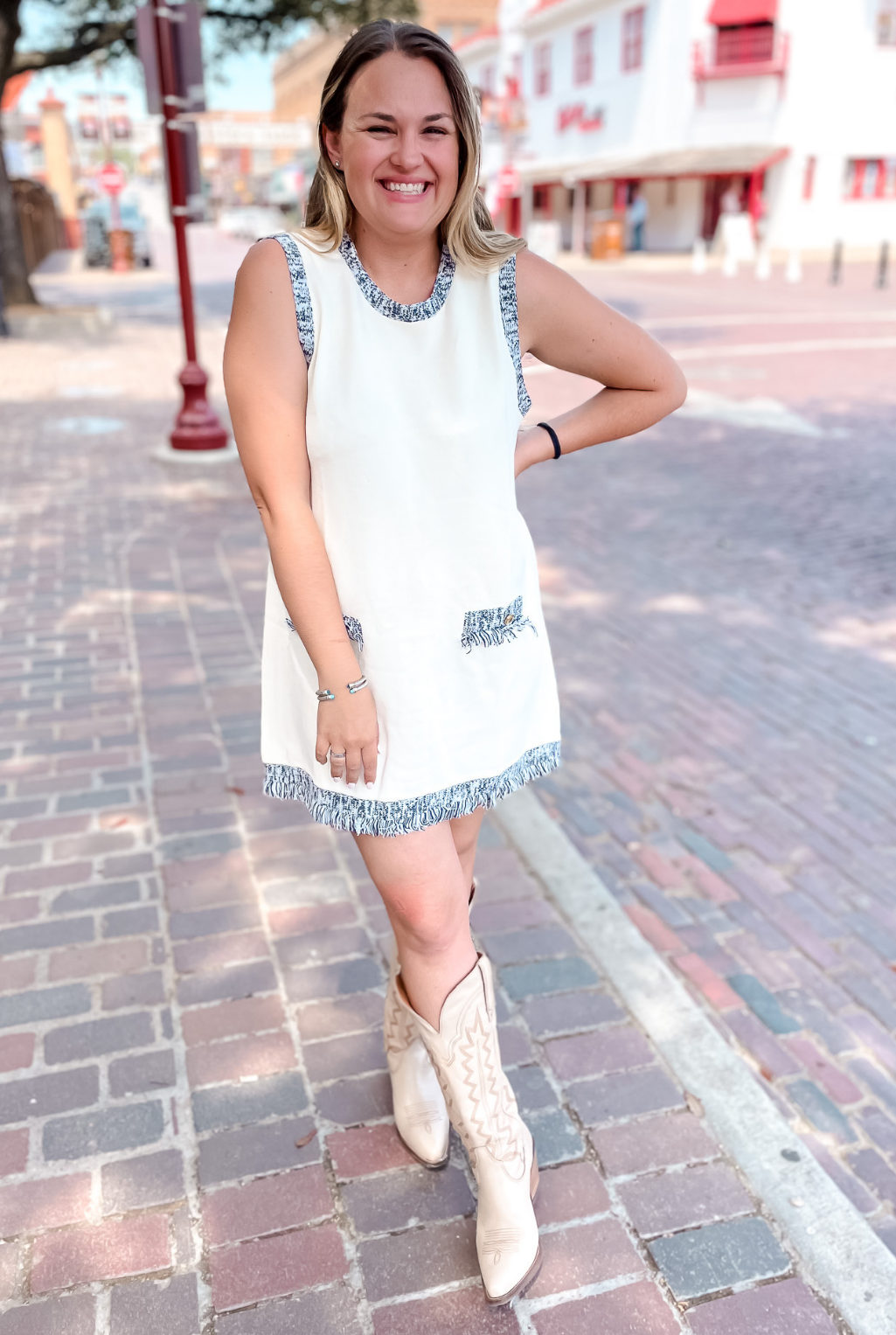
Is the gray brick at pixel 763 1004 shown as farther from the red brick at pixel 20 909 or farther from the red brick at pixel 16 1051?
the red brick at pixel 20 909

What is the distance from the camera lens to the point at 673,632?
5312 millimetres

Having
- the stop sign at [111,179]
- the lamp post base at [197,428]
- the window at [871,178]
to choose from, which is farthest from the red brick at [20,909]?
the window at [871,178]

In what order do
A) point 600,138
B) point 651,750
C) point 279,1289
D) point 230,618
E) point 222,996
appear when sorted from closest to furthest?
point 279,1289
point 222,996
point 651,750
point 230,618
point 600,138

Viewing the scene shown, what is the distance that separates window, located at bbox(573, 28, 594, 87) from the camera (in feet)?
125

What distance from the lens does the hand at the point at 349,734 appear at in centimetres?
173

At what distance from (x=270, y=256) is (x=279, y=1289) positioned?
5.84ft

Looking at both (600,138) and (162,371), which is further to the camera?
(600,138)

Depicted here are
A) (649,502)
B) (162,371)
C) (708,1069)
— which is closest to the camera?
(708,1069)

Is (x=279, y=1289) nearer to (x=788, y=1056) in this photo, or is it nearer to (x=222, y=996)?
(x=222, y=996)

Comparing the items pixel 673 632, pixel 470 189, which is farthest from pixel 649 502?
pixel 470 189

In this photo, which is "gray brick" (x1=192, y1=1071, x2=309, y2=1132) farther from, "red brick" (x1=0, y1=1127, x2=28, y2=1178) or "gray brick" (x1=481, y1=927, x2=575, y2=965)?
"gray brick" (x1=481, y1=927, x2=575, y2=965)

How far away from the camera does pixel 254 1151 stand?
7.34 feet

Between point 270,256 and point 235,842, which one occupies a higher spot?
point 270,256

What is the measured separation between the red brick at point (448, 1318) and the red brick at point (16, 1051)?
105cm
